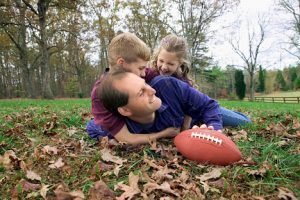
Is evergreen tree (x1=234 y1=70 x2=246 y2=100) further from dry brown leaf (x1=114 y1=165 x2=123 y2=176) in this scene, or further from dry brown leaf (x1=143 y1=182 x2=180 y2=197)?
dry brown leaf (x1=143 y1=182 x2=180 y2=197)

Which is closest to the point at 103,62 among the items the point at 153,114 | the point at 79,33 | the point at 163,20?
the point at 163,20

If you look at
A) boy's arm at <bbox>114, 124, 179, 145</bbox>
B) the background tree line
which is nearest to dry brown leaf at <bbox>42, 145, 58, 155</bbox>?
boy's arm at <bbox>114, 124, 179, 145</bbox>

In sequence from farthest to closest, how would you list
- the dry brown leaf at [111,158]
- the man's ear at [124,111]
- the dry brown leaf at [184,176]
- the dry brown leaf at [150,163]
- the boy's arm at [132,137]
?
the boy's arm at [132,137]
the man's ear at [124,111]
the dry brown leaf at [111,158]
the dry brown leaf at [150,163]
the dry brown leaf at [184,176]

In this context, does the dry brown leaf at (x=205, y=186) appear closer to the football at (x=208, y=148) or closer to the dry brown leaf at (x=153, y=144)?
the football at (x=208, y=148)

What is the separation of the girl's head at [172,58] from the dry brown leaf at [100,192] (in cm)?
279

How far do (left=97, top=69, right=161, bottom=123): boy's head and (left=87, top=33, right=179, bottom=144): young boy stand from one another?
0.69ft

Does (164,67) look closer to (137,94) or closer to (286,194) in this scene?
(137,94)

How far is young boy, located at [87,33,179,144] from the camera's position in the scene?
144 inches

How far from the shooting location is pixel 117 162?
10.0 ft

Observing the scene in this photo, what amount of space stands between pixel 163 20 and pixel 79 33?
987 centimetres

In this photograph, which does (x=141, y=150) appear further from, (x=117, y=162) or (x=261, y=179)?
(x=261, y=179)

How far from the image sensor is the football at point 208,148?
2963 millimetres

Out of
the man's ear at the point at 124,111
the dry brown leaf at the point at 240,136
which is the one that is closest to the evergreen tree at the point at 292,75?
the dry brown leaf at the point at 240,136

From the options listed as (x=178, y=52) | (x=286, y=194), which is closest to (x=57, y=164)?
(x=286, y=194)
